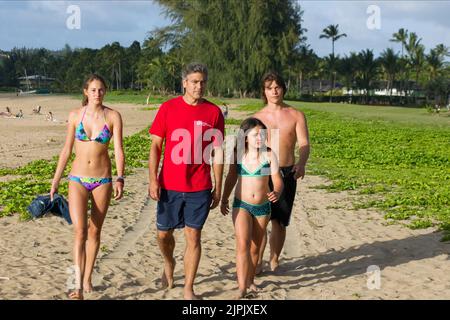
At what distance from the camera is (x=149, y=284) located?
602 centimetres

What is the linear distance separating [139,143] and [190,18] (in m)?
45.8

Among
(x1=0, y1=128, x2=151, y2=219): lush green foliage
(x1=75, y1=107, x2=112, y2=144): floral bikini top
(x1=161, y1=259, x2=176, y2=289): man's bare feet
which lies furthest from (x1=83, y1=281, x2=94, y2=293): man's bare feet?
(x1=0, y1=128, x2=151, y2=219): lush green foliage

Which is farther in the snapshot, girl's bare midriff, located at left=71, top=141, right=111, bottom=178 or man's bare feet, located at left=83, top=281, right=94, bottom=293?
man's bare feet, located at left=83, top=281, right=94, bottom=293

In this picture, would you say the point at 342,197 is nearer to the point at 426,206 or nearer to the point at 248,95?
the point at 426,206

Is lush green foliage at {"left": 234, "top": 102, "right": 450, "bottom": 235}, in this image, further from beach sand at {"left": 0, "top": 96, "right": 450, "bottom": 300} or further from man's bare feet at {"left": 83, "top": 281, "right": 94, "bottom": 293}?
man's bare feet at {"left": 83, "top": 281, "right": 94, "bottom": 293}

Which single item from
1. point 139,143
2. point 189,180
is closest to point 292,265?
point 189,180

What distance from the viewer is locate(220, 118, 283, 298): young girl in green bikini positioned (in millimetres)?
5480

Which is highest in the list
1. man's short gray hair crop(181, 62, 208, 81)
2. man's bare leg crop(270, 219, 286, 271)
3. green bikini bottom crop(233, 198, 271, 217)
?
man's short gray hair crop(181, 62, 208, 81)

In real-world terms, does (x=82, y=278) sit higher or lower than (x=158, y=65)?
lower

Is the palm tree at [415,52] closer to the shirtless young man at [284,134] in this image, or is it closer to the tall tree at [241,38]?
the tall tree at [241,38]

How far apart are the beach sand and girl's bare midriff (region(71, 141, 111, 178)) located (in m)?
1.15

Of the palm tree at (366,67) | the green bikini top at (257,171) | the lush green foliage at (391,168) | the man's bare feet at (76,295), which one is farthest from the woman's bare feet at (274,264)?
the palm tree at (366,67)

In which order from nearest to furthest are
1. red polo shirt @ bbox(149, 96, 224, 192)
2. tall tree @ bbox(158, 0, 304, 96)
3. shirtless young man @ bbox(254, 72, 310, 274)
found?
red polo shirt @ bbox(149, 96, 224, 192) < shirtless young man @ bbox(254, 72, 310, 274) < tall tree @ bbox(158, 0, 304, 96)

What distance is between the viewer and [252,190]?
18.2 ft
